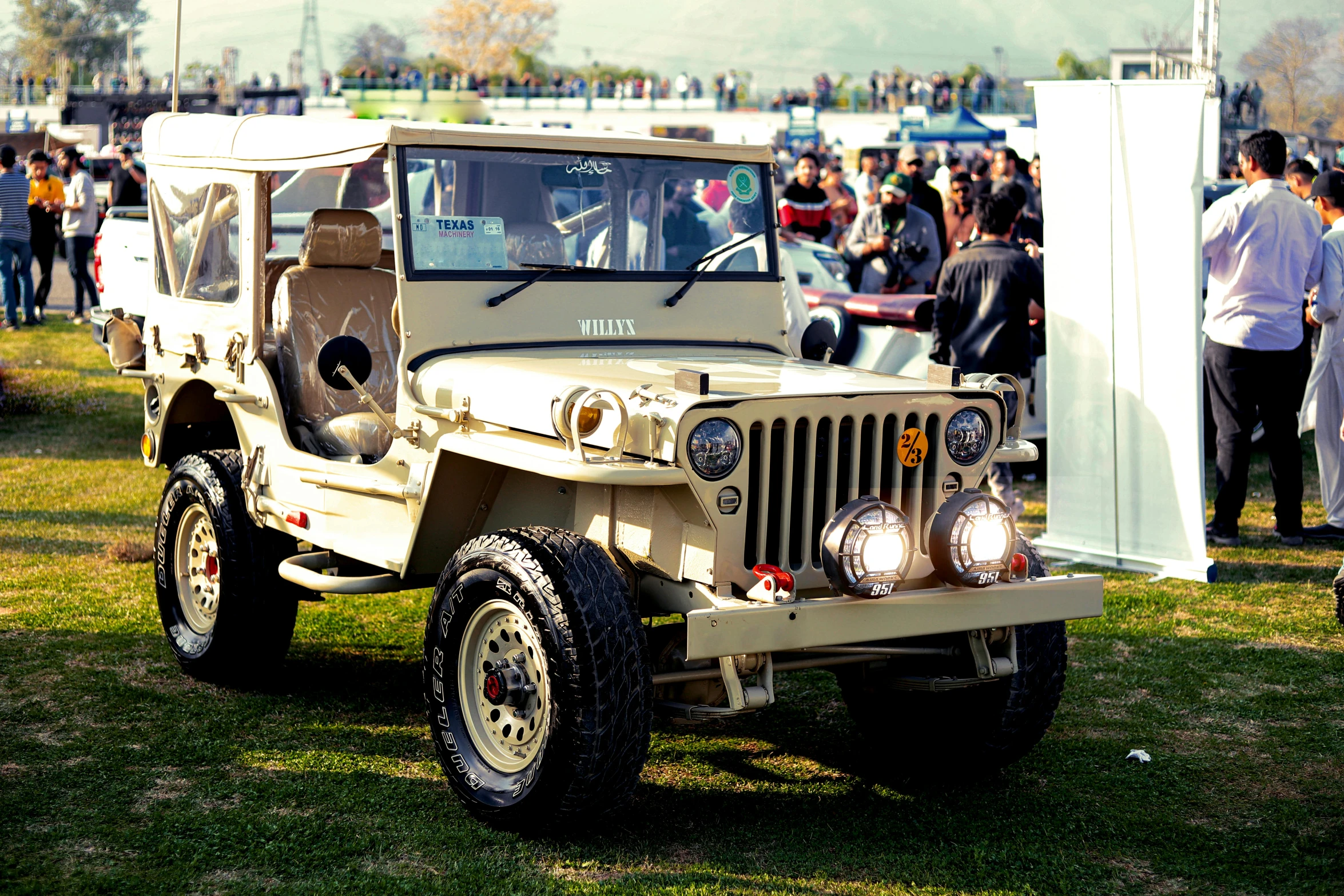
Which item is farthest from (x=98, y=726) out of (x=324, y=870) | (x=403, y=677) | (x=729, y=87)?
(x=729, y=87)

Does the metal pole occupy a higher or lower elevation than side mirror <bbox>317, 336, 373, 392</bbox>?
higher

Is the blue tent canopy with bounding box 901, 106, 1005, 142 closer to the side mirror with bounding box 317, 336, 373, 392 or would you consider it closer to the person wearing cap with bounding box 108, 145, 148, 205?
the person wearing cap with bounding box 108, 145, 148, 205

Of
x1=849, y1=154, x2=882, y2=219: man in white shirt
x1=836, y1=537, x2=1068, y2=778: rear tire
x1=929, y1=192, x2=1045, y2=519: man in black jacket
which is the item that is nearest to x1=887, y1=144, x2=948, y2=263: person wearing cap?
x1=929, y1=192, x2=1045, y2=519: man in black jacket

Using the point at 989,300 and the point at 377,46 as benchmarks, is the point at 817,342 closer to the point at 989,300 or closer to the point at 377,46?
the point at 989,300

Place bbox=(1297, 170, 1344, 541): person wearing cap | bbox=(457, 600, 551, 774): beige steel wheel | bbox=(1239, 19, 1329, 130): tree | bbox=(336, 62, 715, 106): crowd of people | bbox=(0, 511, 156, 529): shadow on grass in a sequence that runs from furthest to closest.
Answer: bbox=(1239, 19, 1329, 130): tree, bbox=(336, 62, 715, 106): crowd of people, bbox=(0, 511, 156, 529): shadow on grass, bbox=(1297, 170, 1344, 541): person wearing cap, bbox=(457, 600, 551, 774): beige steel wheel

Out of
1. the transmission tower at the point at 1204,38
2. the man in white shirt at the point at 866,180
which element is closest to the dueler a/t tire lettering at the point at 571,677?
the man in white shirt at the point at 866,180

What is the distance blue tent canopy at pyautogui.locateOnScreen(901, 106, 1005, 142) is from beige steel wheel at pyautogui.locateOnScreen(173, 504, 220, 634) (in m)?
35.6

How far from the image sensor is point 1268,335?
8172 millimetres

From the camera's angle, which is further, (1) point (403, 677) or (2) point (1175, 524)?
(2) point (1175, 524)

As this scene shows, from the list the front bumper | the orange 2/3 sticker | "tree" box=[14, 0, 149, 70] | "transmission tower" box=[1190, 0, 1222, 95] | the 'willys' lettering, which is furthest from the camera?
"tree" box=[14, 0, 149, 70]

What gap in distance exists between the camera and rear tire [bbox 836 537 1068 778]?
15.5ft

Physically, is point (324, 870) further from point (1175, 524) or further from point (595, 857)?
point (1175, 524)

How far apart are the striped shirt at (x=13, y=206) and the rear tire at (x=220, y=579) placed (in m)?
11.9

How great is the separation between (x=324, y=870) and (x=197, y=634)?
2.15 metres
